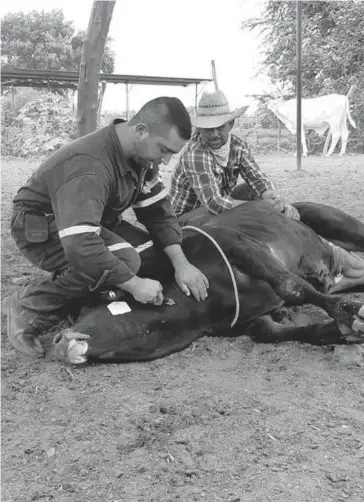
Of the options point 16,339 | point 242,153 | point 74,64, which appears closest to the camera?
point 16,339

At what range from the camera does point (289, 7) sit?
68.9 ft

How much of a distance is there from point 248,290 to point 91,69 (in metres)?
2.88

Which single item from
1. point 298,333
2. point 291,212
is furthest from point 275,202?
point 298,333

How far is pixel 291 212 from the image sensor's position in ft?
13.7

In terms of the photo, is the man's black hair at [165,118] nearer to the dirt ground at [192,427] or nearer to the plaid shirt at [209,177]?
the dirt ground at [192,427]

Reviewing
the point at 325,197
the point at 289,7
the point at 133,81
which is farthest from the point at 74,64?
the point at 325,197

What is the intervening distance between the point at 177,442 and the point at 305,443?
458 mm

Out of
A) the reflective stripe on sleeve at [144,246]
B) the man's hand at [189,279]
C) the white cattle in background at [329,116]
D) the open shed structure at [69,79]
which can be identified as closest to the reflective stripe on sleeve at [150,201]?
the reflective stripe on sleeve at [144,246]

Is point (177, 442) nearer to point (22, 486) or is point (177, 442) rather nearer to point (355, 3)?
point (22, 486)

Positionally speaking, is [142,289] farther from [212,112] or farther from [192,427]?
[212,112]

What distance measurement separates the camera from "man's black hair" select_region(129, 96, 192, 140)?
2960 mm

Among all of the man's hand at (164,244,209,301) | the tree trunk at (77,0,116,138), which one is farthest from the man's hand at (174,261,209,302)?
the tree trunk at (77,0,116,138)

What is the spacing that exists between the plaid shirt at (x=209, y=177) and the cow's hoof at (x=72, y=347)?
5.21ft

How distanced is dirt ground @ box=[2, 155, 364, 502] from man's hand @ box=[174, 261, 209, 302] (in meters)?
0.27
